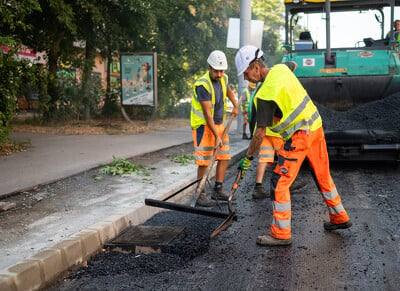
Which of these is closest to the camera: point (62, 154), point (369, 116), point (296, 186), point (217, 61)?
point (217, 61)

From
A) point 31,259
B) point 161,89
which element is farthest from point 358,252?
point 161,89

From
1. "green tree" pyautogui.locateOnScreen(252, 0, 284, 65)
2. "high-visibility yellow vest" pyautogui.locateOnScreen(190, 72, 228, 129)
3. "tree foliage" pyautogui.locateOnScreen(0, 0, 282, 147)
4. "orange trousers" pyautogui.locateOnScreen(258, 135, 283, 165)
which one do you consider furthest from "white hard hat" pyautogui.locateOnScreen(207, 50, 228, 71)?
"green tree" pyautogui.locateOnScreen(252, 0, 284, 65)

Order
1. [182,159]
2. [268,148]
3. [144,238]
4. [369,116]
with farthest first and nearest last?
[182,159] < [369,116] < [268,148] < [144,238]

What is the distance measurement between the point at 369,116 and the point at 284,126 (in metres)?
4.07

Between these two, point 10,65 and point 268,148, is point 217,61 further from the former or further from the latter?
point 10,65

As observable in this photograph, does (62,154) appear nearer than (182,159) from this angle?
No

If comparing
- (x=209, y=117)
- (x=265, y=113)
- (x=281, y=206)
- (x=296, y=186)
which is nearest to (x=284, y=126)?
(x=265, y=113)

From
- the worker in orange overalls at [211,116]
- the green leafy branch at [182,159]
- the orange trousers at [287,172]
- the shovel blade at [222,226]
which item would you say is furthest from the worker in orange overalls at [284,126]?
the green leafy branch at [182,159]

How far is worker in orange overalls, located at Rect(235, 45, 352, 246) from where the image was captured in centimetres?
414

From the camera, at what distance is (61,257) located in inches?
143

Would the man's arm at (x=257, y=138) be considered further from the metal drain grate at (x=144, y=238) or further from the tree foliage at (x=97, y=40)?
the tree foliage at (x=97, y=40)

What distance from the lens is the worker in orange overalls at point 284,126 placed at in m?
4.14

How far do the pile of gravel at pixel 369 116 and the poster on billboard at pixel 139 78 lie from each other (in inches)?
334

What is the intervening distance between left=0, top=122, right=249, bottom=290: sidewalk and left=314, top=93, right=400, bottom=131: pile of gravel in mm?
2305
